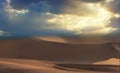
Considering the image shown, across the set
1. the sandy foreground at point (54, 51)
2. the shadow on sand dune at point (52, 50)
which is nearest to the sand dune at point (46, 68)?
the sandy foreground at point (54, 51)

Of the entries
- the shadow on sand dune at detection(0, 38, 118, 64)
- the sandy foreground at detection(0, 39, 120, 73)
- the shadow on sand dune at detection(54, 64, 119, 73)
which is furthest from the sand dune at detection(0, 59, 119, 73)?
the shadow on sand dune at detection(0, 38, 118, 64)

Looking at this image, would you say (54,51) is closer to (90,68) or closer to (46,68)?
(90,68)

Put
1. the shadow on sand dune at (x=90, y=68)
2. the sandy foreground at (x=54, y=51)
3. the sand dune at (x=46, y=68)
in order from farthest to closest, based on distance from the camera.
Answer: the sandy foreground at (x=54, y=51) < the shadow on sand dune at (x=90, y=68) < the sand dune at (x=46, y=68)

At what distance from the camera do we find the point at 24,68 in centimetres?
906

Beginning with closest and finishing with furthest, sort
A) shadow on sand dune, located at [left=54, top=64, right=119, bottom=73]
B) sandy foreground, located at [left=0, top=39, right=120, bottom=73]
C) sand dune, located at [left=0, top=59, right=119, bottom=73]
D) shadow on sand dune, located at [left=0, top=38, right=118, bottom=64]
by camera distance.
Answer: sand dune, located at [left=0, top=59, right=119, bottom=73] → shadow on sand dune, located at [left=54, top=64, right=119, bottom=73] → sandy foreground, located at [left=0, top=39, right=120, bottom=73] → shadow on sand dune, located at [left=0, top=38, right=118, bottom=64]

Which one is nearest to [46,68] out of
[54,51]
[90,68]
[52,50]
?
[90,68]

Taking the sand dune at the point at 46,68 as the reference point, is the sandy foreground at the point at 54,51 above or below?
above

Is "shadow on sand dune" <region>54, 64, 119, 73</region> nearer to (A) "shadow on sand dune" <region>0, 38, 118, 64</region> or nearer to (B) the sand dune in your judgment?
(B) the sand dune

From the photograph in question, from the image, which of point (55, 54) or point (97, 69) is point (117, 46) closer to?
point (55, 54)

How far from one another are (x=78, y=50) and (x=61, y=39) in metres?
0.86

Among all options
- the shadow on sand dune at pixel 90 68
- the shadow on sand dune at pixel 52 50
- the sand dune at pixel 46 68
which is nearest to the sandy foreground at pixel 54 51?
the shadow on sand dune at pixel 52 50

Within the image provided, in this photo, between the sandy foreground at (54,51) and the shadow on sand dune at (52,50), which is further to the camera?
the shadow on sand dune at (52,50)

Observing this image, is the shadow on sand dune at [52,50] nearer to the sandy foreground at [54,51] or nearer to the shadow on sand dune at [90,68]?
the sandy foreground at [54,51]

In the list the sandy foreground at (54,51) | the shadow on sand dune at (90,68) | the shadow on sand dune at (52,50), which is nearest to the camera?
the shadow on sand dune at (90,68)
